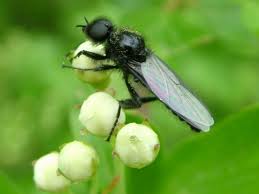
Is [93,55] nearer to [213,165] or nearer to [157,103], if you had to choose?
[213,165]

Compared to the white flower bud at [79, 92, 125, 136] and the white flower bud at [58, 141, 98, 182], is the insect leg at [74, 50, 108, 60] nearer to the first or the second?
the white flower bud at [79, 92, 125, 136]

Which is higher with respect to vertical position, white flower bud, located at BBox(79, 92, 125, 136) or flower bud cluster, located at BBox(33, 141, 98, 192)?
white flower bud, located at BBox(79, 92, 125, 136)

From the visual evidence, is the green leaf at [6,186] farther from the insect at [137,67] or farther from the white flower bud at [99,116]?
the insect at [137,67]

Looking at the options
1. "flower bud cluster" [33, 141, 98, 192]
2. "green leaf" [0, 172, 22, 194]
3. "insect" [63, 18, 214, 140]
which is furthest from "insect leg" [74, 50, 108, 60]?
"green leaf" [0, 172, 22, 194]

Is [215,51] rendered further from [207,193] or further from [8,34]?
[207,193]

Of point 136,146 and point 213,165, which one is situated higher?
point 136,146

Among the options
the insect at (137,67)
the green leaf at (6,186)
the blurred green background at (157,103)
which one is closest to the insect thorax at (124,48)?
the insect at (137,67)

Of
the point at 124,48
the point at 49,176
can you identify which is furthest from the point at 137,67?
the point at 49,176
